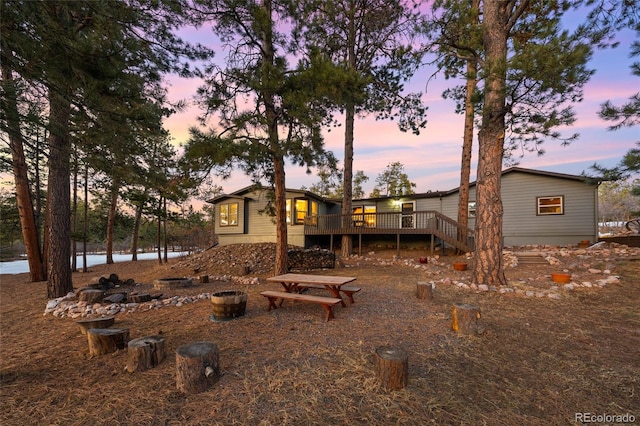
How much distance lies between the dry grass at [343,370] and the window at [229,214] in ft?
38.8

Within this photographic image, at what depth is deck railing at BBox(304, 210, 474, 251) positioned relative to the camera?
468 inches

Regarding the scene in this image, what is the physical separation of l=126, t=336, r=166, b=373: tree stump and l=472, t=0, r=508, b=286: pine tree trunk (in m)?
6.78

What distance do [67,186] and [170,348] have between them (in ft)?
19.1

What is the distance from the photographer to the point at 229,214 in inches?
671

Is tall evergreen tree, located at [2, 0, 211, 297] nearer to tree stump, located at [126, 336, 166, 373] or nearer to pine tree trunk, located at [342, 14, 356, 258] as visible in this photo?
tree stump, located at [126, 336, 166, 373]

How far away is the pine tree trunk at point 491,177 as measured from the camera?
6.42 metres

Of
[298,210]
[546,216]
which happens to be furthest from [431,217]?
[298,210]

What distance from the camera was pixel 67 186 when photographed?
653 centimetres

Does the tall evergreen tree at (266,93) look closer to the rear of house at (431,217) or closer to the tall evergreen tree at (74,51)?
the tall evergreen tree at (74,51)

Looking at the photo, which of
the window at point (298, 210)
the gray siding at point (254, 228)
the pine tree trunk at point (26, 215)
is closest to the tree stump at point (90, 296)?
the pine tree trunk at point (26, 215)

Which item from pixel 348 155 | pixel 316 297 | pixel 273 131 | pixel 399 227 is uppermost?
pixel 348 155

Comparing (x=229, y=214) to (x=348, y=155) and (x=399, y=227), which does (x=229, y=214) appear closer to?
(x=348, y=155)

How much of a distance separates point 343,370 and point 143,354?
7.43 ft

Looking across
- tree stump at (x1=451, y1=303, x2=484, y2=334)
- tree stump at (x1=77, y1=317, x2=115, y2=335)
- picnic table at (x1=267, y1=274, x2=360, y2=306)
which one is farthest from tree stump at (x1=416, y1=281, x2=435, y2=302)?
tree stump at (x1=77, y1=317, x2=115, y2=335)
